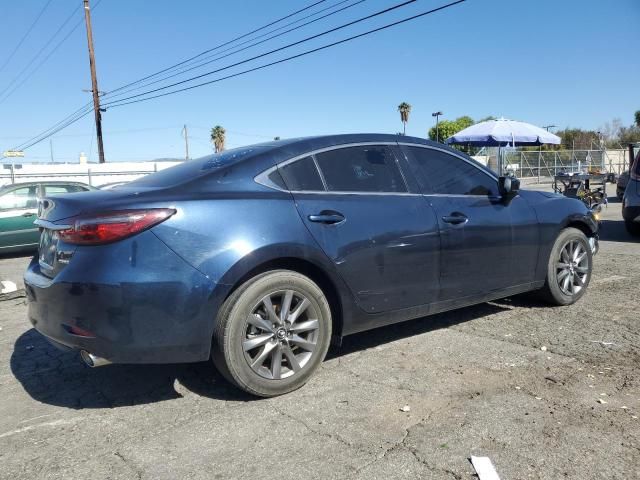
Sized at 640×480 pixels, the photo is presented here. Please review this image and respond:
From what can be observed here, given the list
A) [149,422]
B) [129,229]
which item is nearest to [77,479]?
[149,422]

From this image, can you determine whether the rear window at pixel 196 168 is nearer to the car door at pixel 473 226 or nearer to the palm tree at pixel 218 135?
the car door at pixel 473 226

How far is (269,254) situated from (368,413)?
1067 millimetres

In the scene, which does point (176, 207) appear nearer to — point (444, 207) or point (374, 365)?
point (374, 365)

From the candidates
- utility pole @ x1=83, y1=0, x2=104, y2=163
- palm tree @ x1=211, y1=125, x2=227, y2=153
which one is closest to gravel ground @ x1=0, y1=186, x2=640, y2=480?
utility pole @ x1=83, y1=0, x2=104, y2=163

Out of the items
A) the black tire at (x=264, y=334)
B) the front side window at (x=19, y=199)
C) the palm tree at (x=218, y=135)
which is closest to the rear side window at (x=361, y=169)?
the black tire at (x=264, y=334)

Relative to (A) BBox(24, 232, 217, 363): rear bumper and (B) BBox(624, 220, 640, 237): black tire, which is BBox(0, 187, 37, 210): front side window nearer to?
(A) BBox(24, 232, 217, 363): rear bumper

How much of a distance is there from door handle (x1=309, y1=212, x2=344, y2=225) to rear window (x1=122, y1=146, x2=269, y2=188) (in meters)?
0.60

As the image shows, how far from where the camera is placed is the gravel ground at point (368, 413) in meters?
2.59

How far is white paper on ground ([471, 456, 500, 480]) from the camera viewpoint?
7.92ft

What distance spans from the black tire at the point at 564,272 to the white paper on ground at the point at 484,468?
2885 mm

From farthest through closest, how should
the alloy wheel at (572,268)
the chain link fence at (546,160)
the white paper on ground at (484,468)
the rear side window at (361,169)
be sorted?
the chain link fence at (546,160) < the alloy wheel at (572,268) < the rear side window at (361,169) < the white paper on ground at (484,468)

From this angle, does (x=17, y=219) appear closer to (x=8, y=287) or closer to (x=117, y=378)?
(x=8, y=287)

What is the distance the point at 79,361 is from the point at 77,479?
1.82 metres

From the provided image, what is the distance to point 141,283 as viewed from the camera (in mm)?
2912
